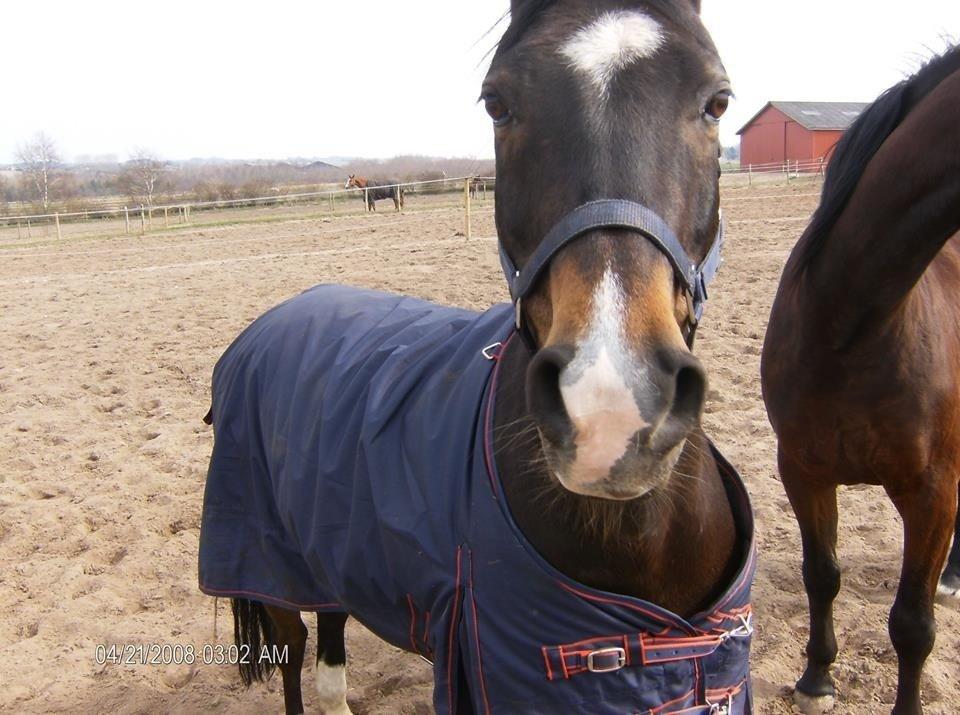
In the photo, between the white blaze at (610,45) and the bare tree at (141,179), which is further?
the bare tree at (141,179)

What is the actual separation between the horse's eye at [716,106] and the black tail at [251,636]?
2.22 m

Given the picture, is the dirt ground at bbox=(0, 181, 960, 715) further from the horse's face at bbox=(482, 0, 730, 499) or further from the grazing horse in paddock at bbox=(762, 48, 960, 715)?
the horse's face at bbox=(482, 0, 730, 499)

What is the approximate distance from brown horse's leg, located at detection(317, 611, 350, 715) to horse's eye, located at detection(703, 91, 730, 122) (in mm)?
2089

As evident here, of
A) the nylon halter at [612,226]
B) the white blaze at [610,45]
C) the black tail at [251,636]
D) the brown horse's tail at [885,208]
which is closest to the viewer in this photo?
the nylon halter at [612,226]

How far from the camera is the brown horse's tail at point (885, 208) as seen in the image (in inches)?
83.3

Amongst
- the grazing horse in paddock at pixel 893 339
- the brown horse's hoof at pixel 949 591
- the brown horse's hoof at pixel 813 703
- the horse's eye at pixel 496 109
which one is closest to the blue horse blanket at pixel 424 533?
the horse's eye at pixel 496 109

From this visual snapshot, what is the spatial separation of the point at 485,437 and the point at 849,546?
2557 mm

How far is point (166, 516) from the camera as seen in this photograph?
3.82 m

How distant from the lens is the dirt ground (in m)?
2.76

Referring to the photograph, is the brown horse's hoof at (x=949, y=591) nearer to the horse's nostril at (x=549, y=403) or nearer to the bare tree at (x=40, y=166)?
the horse's nostril at (x=549, y=403)

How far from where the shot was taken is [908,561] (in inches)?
92.5

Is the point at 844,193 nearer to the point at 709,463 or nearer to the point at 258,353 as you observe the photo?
the point at 709,463

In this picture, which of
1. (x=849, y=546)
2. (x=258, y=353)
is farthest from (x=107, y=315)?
(x=849, y=546)
